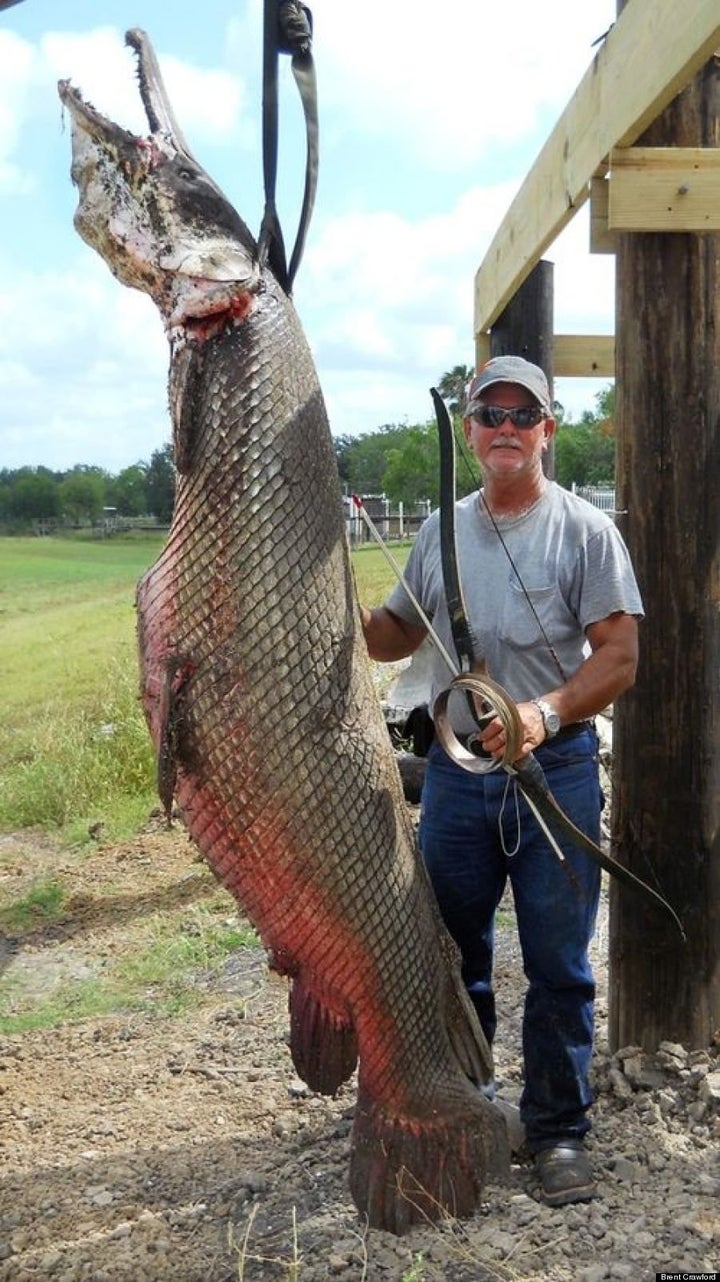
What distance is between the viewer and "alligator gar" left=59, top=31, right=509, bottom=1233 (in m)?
2.43

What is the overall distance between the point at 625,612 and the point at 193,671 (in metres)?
1.13

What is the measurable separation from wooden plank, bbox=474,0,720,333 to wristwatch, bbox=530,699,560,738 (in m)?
1.41

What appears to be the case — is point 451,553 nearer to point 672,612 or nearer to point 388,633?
point 388,633

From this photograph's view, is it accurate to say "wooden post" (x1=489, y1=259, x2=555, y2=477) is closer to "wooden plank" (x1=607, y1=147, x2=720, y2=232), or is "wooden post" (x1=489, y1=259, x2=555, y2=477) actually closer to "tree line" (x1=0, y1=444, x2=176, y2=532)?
"wooden plank" (x1=607, y1=147, x2=720, y2=232)

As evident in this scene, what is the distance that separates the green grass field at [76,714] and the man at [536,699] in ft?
2.96

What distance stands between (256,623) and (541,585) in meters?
0.92

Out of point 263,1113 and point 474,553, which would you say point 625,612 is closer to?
point 474,553

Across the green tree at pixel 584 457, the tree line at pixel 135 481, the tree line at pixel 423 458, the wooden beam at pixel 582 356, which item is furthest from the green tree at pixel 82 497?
the wooden beam at pixel 582 356

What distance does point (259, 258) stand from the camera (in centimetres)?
251

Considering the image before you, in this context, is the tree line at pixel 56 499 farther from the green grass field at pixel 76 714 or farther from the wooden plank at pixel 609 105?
the wooden plank at pixel 609 105

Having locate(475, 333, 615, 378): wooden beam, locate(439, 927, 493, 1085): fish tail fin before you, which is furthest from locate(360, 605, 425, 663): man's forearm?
locate(475, 333, 615, 378): wooden beam

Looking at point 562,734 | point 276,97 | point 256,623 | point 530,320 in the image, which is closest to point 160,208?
point 276,97

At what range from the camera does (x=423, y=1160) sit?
2904 millimetres

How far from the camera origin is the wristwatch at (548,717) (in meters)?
2.89
